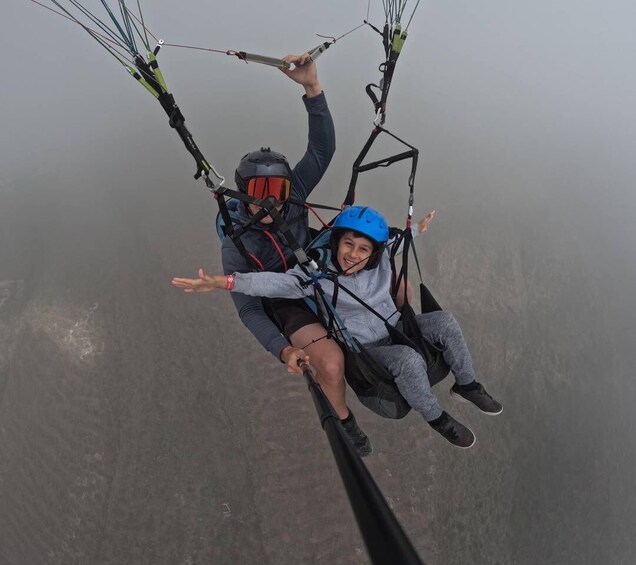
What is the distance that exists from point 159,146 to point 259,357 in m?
3.60

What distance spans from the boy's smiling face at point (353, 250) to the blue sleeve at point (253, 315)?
44cm

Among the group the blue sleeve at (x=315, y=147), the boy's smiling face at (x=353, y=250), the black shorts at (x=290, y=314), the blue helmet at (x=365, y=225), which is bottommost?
the black shorts at (x=290, y=314)

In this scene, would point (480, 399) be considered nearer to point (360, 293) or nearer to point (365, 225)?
point (360, 293)

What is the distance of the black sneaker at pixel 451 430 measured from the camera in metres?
2.15

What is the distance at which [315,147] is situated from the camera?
2395mm

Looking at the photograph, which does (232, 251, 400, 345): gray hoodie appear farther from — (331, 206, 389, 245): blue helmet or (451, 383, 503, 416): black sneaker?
(451, 383, 503, 416): black sneaker

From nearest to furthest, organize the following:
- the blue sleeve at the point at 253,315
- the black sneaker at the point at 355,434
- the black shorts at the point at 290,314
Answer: the blue sleeve at the point at 253,315, the black shorts at the point at 290,314, the black sneaker at the point at 355,434

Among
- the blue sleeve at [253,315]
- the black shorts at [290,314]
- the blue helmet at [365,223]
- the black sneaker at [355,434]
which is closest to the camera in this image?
the blue helmet at [365,223]

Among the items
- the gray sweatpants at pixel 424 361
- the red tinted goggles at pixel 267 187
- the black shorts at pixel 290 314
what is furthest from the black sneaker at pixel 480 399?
→ the red tinted goggles at pixel 267 187

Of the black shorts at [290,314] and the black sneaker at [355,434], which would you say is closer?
the black shorts at [290,314]

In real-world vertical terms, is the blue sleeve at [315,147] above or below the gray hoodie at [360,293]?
above

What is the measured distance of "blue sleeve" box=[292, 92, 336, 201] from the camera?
2287 mm

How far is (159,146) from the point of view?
6.61 metres

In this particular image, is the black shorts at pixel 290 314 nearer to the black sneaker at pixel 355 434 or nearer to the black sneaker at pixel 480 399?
the black sneaker at pixel 355 434
